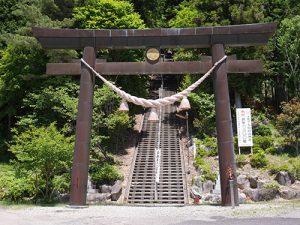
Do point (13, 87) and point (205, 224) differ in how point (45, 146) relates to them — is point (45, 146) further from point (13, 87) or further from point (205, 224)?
point (13, 87)

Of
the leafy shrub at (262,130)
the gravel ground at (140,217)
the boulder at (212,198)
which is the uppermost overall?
the leafy shrub at (262,130)

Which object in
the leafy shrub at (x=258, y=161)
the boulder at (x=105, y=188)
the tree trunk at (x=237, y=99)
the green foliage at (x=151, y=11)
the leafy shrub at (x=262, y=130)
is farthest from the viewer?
the green foliage at (x=151, y=11)

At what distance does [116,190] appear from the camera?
689 inches

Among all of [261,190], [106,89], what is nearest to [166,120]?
[106,89]

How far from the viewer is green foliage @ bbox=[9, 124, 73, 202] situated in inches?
515

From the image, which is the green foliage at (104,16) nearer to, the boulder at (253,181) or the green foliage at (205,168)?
the green foliage at (205,168)

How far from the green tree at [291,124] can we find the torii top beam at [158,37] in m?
9.90

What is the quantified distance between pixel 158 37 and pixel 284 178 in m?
10.0

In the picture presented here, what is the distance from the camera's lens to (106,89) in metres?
21.0

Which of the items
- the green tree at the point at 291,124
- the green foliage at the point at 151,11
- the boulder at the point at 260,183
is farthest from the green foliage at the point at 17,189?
the green foliage at the point at 151,11

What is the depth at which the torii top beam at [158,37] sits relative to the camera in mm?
10898

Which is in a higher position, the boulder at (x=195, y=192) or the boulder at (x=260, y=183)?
the boulder at (x=260, y=183)

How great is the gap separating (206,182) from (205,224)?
1065cm

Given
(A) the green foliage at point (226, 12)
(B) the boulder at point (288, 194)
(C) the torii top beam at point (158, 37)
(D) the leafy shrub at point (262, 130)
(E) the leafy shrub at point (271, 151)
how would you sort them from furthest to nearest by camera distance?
(A) the green foliage at point (226, 12) < (D) the leafy shrub at point (262, 130) < (E) the leafy shrub at point (271, 151) < (B) the boulder at point (288, 194) < (C) the torii top beam at point (158, 37)
